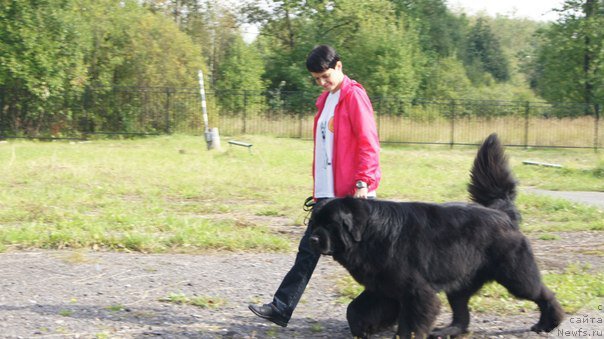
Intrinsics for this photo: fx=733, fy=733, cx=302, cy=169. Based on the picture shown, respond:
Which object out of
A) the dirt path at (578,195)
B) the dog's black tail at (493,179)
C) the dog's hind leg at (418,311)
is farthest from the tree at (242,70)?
the dog's hind leg at (418,311)

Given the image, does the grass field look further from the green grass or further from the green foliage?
the green foliage

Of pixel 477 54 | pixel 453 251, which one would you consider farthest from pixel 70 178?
pixel 477 54

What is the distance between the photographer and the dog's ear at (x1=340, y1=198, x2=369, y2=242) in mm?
4559

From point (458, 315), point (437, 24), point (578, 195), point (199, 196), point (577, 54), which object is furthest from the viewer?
point (437, 24)

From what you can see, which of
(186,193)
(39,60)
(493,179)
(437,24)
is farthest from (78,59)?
(437,24)

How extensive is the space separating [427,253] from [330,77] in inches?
53.0

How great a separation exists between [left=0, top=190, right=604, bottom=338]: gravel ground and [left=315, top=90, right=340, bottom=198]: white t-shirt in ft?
3.48

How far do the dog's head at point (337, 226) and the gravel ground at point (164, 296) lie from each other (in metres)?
0.97

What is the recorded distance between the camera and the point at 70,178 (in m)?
13.5

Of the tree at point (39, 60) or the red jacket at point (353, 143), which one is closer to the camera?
the red jacket at point (353, 143)

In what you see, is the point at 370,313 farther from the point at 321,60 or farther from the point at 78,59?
the point at 78,59

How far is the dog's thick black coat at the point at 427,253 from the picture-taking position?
15.2 feet

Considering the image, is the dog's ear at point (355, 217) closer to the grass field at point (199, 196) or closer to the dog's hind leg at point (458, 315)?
the dog's hind leg at point (458, 315)

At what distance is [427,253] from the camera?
4.77 metres
